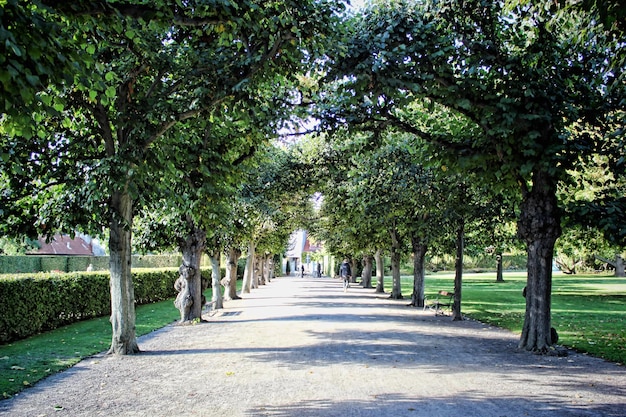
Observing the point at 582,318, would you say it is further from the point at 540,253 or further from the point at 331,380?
the point at 331,380

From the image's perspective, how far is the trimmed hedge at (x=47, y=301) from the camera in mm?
12352

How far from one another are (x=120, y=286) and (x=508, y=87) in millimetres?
8511

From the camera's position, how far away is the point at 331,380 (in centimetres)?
775

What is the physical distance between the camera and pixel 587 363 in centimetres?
941

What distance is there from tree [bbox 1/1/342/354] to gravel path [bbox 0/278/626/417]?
2.15 metres

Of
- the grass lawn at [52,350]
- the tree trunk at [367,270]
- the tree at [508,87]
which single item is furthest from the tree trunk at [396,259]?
the tree at [508,87]

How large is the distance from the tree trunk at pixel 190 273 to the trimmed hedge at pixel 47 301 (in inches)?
125

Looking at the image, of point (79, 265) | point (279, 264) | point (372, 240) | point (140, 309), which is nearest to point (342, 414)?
point (140, 309)

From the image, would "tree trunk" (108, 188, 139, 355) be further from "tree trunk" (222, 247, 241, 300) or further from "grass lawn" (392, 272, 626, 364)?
"tree trunk" (222, 247, 241, 300)

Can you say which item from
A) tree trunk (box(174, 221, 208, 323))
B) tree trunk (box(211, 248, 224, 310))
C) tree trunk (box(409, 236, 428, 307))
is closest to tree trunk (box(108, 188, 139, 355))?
tree trunk (box(174, 221, 208, 323))

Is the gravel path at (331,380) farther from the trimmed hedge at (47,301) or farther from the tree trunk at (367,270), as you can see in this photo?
the tree trunk at (367,270)

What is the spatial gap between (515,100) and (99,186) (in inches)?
298

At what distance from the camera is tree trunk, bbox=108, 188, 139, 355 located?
10.2m

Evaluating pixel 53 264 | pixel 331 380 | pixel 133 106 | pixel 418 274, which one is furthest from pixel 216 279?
pixel 53 264
